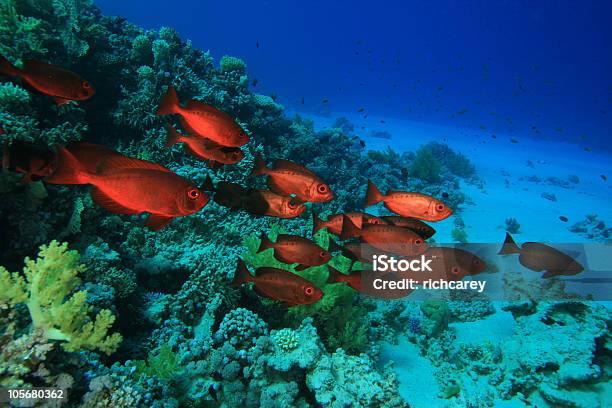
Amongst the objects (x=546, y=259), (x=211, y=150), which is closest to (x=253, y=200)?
(x=211, y=150)

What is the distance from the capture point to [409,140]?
31938 millimetres

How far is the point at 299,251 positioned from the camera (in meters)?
3.54

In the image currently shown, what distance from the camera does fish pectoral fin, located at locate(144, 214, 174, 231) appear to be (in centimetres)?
220

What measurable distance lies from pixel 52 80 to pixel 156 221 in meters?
1.86

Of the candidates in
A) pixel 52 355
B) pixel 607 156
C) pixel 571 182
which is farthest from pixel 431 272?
pixel 607 156

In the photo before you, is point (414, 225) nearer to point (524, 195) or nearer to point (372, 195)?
point (372, 195)

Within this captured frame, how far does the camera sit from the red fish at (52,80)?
2.86m

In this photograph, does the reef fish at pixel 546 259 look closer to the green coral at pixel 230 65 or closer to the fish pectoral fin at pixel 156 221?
the fish pectoral fin at pixel 156 221

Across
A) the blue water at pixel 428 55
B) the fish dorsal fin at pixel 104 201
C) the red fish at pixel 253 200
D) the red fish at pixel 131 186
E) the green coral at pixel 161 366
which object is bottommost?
the green coral at pixel 161 366

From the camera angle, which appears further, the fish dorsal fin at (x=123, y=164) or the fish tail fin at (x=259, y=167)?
the fish tail fin at (x=259, y=167)

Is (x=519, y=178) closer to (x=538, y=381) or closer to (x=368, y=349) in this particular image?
(x=538, y=381)

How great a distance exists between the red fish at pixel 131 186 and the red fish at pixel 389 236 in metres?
1.75

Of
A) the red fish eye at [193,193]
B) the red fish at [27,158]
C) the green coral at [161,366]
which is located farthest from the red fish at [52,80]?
the green coral at [161,366]

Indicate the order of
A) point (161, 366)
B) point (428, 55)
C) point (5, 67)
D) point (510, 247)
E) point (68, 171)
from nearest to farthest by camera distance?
point (68, 171)
point (5, 67)
point (161, 366)
point (510, 247)
point (428, 55)
